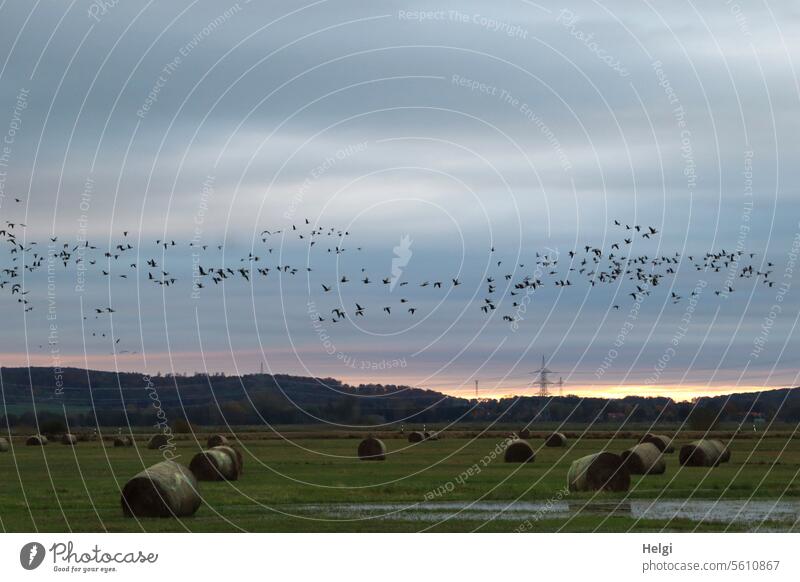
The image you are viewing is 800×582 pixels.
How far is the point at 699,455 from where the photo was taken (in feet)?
220

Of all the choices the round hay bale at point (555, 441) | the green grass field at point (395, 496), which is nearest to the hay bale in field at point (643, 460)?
→ the green grass field at point (395, 496)

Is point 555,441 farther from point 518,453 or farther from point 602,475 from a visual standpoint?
point 602,475

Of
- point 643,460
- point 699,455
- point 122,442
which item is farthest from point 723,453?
point 122,442

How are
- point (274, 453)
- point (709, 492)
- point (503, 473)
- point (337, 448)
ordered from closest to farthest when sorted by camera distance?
point (709, 492)
point (503, 473)
point (274, 453)
point (337, 448)

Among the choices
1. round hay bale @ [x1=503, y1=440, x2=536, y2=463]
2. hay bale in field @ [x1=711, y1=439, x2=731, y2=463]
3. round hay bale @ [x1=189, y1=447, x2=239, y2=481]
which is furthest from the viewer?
round hay bale @ [x1=503, y1=440, x2=536, y2=463]

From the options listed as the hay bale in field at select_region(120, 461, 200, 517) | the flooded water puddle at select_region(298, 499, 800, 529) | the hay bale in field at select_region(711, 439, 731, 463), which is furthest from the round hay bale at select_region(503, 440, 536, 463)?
the hay bale in field at select_region(120, 461, 200, 517)

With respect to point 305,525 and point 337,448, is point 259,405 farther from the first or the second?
point 305,525

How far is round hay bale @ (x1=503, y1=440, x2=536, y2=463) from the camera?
71688 millimetres

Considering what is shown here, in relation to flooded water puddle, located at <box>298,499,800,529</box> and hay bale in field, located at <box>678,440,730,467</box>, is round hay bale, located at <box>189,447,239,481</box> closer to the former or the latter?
flooded water puddle, located at <box>298,499,800,529</box>

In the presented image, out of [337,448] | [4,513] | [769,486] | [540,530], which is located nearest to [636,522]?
[540,530]

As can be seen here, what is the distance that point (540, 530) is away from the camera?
34156 mm

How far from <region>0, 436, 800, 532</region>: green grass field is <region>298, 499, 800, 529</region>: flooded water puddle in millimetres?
66

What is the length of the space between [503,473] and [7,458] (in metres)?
37.4

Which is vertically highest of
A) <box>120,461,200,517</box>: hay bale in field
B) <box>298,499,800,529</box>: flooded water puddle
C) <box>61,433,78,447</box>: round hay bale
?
<box>61,433,78,447</box>: round hay bale
